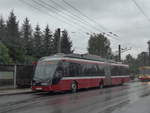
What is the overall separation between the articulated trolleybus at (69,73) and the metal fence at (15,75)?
143 inches

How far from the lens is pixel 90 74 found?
26.4 metres

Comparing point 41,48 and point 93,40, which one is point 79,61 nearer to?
point 41,48

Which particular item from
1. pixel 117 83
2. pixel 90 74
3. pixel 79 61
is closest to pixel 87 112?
pixel 79 61

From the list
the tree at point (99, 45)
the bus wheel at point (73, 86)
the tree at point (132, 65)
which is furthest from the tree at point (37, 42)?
the bus wheel at point (73, 86)

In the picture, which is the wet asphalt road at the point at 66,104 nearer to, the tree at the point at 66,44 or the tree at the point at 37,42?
the tree at the point at 66,44

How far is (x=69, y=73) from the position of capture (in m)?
22.7

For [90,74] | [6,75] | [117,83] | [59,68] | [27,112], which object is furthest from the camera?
[117,83]

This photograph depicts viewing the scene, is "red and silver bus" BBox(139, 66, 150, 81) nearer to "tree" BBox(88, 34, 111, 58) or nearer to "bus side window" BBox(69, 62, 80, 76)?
"bus side window" BBox(69, 62, 80, 76)

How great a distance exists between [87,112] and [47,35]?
232 feet

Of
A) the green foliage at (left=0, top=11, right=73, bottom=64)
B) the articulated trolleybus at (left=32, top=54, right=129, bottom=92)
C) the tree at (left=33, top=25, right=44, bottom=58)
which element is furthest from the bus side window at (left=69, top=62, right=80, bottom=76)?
the tree at (left=33, top=25, right=44, bottom=58)

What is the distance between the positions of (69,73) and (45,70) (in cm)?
210

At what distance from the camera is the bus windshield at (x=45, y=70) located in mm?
21219

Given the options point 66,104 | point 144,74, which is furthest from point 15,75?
point 144,74

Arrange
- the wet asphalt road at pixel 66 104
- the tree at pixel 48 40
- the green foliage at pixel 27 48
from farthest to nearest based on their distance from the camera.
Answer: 1. the tree at pixel 48 40
2. the green foliage at pixel 27 48
3. the wet asphalt road at pixel 66 104
